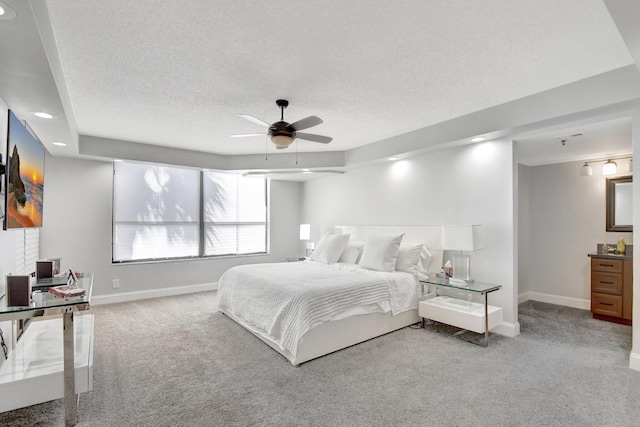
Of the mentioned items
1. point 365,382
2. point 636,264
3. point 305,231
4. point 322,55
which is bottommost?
point 365,382

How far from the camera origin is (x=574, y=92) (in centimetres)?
295

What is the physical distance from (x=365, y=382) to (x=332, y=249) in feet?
8.58

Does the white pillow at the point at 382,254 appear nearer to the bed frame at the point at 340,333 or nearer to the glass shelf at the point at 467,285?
the glass shelf at the point at 467,285

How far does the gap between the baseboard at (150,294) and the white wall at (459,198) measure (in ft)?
9.83

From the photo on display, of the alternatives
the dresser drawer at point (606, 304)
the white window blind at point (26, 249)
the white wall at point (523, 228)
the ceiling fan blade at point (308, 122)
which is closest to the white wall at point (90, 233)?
the white window blind at point (26, 249)

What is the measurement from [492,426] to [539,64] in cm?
270

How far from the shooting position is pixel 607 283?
4.15 meters

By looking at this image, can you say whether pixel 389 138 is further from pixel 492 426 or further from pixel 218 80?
pixel 492 426

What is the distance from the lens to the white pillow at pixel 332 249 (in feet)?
16.4

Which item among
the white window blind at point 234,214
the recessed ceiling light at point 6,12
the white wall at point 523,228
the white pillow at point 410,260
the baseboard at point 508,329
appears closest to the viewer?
the recessed ceiling light at point 6,12

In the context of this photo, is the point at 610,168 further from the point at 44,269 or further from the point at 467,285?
the point at 44,269

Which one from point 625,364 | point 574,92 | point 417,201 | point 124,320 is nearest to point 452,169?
point 417,201

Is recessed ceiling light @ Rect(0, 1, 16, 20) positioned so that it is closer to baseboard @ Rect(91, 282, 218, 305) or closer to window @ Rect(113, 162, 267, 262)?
window @ Rect(113, 162, 267, 262)

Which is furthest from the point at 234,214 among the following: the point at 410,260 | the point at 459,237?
the point at 459,237
